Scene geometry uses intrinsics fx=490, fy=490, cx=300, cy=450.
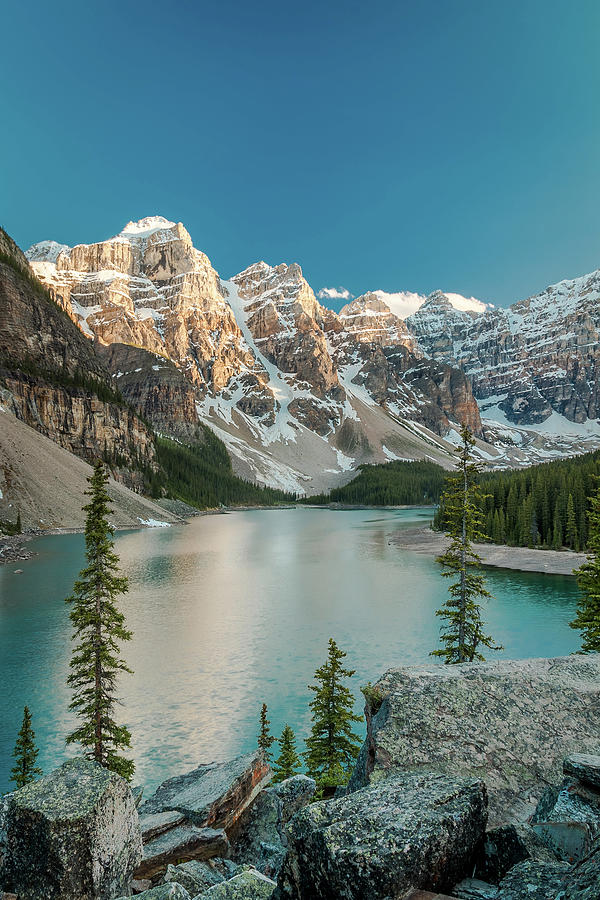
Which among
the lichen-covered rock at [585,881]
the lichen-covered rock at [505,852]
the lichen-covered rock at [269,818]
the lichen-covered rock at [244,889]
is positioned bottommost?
the lichen-covered rock at [269,818]

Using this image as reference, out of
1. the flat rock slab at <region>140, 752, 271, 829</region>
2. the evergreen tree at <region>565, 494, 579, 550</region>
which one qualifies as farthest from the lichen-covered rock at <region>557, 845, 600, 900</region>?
the evergreen tree at <region>565, 494, 579, 550</region>

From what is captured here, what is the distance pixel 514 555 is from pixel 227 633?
2141 inches

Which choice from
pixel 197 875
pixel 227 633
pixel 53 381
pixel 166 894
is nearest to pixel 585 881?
pixel 166 894

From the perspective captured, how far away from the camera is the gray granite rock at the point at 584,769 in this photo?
4848 millimetres

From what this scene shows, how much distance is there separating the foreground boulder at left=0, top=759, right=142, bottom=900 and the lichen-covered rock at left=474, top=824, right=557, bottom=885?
4261mm

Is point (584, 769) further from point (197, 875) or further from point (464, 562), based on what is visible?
point (464, 562)

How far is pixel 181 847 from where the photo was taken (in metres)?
7.68

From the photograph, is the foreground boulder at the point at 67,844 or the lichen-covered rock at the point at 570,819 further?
the foreground boulder at the point at 67,844

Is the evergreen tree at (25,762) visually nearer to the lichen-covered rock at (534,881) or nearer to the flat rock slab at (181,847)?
the flat rock slab at (181,847)

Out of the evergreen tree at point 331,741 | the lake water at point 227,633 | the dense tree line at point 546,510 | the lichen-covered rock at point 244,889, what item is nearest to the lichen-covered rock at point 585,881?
the lichen-covered rock at point 244,889

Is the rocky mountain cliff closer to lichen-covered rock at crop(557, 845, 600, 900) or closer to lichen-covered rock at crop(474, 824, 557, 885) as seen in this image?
lichen-covered rock at crop(474, 824, 557, 885)

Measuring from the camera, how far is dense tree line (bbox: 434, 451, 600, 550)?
255ft

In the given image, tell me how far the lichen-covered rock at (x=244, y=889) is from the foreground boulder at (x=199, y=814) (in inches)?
124

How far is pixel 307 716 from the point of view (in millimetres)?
23672
